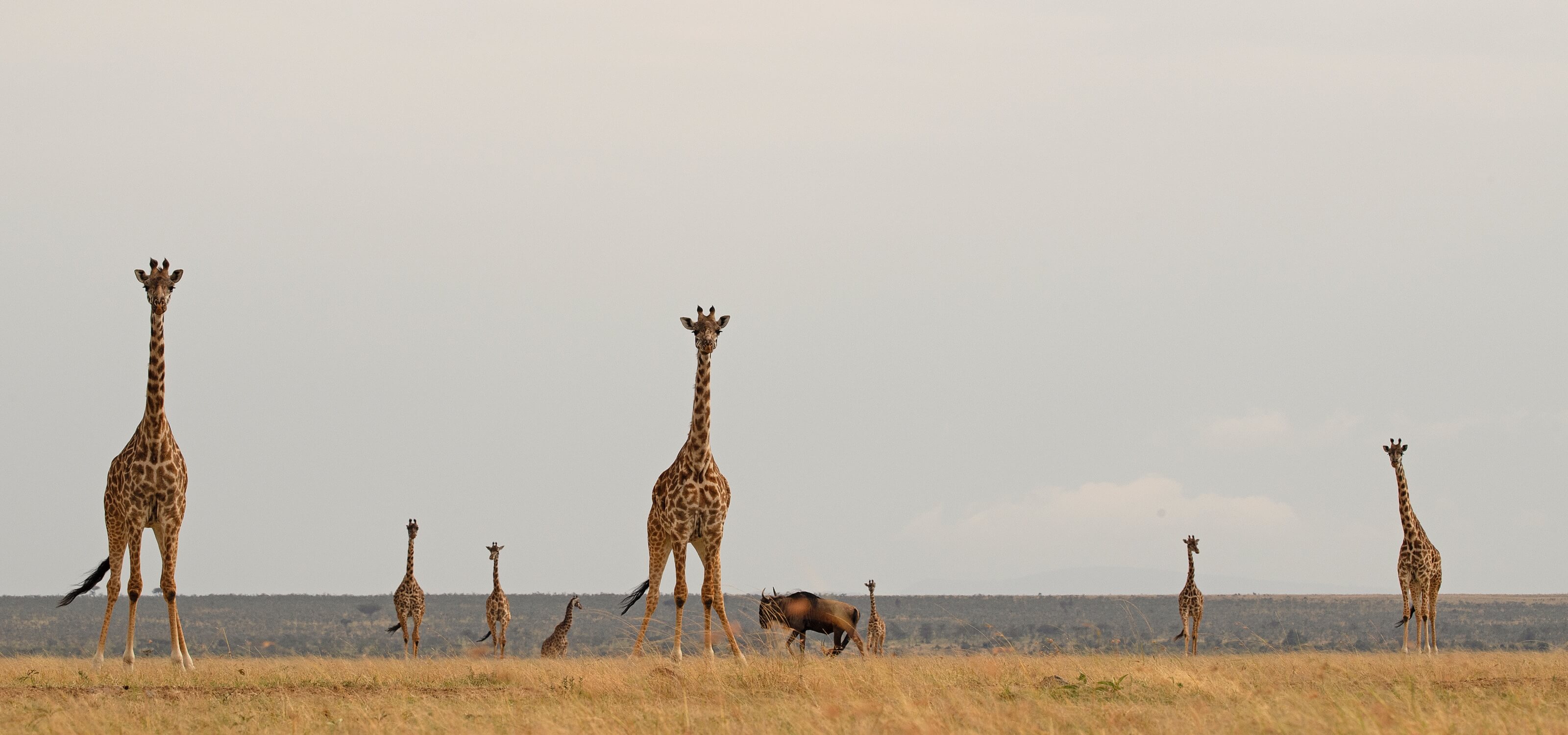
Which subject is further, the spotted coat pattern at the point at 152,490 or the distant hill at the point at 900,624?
the distant hill at the point at 900,624

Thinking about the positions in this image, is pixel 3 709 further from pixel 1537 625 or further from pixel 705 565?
pixel 1537 625

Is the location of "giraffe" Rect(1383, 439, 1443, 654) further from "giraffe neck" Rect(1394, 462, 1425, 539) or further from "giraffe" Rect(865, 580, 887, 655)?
"giraffe" Rect(865, 580, 887, 655)

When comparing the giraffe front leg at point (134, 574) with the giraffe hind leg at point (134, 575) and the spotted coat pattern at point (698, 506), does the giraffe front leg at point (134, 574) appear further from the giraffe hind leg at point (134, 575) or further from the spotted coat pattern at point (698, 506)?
the spotted coat pattern at point (698, 506)

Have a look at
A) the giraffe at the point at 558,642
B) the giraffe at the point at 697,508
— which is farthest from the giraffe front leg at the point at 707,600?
the giraffe at the point at 558,642

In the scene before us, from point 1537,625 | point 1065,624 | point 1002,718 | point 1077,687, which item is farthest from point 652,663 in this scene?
point 1537,625

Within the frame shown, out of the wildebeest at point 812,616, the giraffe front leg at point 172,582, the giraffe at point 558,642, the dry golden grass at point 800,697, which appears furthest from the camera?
the giraffe at point 558,642

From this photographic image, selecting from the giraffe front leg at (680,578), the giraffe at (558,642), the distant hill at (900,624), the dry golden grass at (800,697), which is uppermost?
the giraffe front leg at (680,578)

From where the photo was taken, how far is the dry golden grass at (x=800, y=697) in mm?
11234

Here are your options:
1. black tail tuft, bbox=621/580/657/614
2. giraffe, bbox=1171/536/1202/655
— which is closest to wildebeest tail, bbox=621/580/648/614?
black tail tuft, bbox=621/580/657/614

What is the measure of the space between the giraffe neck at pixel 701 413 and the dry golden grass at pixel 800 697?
261 cm

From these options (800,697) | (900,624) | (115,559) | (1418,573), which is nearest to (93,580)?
(115,559)

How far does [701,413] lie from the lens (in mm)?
18312

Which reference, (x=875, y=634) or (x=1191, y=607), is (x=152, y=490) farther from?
(x=1191, y=607)

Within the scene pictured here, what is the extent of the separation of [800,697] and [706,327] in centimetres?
590
